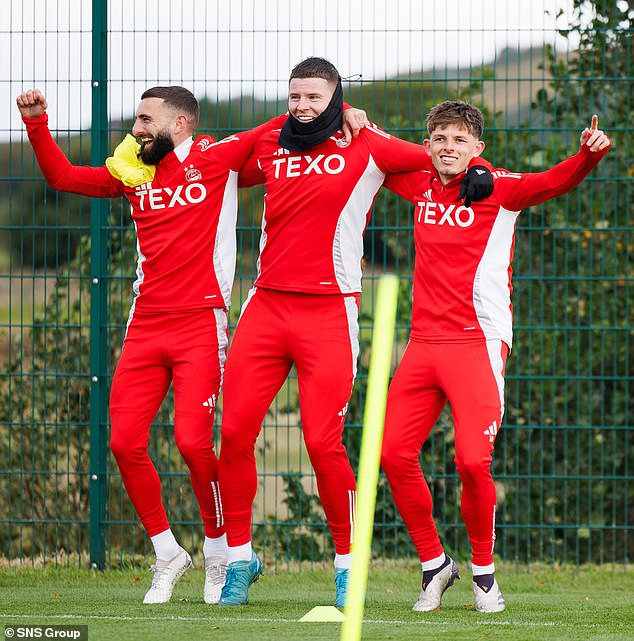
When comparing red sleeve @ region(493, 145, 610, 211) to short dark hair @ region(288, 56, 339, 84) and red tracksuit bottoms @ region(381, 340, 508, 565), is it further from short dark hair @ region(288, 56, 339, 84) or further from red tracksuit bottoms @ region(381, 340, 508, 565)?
short dark hair @ region(288, 56, 339, 84)

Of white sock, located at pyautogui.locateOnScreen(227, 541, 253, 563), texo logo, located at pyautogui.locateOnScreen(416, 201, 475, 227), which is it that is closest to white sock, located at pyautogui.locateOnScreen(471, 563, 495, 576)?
white sock, located at pyautogui.locateOnScreen(227, 541, 253, 563)

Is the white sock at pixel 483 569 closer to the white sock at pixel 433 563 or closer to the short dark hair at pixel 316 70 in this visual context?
the white sock at pixel 433 563

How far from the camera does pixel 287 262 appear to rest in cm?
545

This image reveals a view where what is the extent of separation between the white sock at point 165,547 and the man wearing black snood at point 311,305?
32 cm

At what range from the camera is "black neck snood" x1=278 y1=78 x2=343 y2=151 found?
5.40 metres

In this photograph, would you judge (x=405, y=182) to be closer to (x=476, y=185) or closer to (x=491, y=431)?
(x=476, y=185)

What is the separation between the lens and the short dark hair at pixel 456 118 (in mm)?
5449

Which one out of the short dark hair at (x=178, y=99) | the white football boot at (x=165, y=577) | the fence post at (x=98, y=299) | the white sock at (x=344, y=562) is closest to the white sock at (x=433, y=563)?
the white sock at (x=344, y=562)

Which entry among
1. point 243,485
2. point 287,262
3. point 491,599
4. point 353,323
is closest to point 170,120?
point 287,262

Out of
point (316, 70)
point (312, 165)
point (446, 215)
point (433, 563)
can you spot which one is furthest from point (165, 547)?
point (316, 70)

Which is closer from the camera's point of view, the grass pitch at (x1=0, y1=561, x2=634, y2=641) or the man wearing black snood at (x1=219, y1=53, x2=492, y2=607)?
the grass pitch at (x1=0, y1=561, x2=634, y2=641)

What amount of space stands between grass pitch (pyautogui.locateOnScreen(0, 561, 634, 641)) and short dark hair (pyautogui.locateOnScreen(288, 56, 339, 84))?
2302 millimetres

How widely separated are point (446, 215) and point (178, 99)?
1.39 m

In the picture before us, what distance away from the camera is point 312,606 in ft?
18.5
